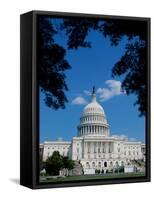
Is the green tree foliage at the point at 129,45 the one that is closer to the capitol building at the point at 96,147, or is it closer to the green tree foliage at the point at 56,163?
the capitol building at the point at 96,147

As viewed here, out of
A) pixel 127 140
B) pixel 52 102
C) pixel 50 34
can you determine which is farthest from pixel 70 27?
pixel 127 140

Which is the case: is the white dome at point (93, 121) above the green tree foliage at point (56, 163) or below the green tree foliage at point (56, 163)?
above

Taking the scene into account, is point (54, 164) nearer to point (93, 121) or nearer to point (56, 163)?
point (56, 163)

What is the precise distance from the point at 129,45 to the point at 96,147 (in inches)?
72.1

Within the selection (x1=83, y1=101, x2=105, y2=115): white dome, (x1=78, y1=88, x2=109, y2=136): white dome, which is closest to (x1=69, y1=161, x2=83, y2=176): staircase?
(x1=78, y1=88, x2=109, y2=136): white dome

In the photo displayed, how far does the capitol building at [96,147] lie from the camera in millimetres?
13141

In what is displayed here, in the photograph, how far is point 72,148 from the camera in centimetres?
1319

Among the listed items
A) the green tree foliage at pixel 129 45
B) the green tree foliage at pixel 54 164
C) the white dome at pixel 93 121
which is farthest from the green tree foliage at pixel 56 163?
the green tree foliage at pixel 129 45

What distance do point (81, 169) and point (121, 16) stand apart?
8.73ft

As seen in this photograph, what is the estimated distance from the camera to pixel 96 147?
531 inches

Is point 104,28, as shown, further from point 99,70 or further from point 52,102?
point 52,102

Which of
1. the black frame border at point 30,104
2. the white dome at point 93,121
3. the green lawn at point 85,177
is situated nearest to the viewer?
the black frame border at point 30,104

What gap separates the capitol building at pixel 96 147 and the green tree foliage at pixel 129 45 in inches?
25.3

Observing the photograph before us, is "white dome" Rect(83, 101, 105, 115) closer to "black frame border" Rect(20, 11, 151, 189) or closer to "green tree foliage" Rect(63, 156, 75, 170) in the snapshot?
"green tree foliage" Rect(63, 156, 75, 170)
